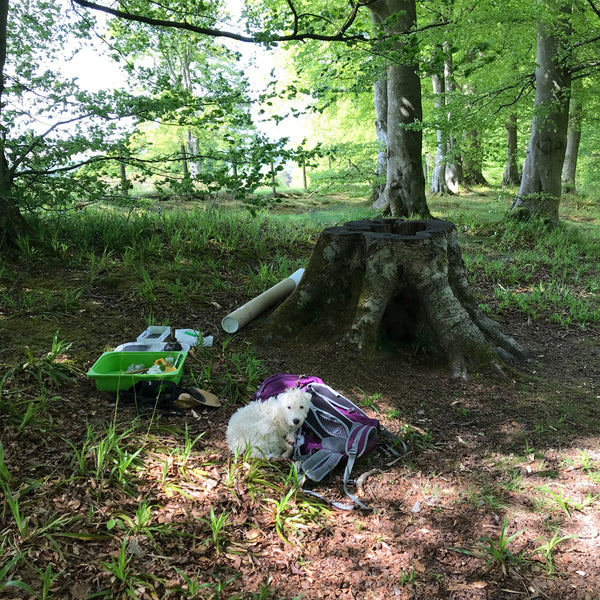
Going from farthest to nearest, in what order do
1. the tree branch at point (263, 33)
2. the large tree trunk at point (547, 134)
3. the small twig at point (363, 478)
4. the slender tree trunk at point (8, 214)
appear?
the large tree trunk at point (547, 134), the slender tree trunk at point (8, 214), the tree branch at point (263, 33), the small twig at point (363, 478)

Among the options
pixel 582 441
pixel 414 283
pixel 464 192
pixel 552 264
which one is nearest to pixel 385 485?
pixel 582 441

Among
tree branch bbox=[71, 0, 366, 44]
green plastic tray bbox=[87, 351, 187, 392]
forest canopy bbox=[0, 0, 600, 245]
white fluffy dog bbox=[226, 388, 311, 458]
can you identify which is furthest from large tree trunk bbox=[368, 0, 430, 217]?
white fluffy dog bbox=[226, 388, 311, 458]

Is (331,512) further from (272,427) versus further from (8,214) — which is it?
(8,214)

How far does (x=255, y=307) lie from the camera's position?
4.29 metres

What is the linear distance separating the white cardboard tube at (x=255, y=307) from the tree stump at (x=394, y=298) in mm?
220

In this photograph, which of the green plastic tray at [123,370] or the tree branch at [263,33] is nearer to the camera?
the green plastic tray at [123,370]

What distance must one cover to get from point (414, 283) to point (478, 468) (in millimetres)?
1732

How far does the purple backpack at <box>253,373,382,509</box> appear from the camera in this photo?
8.28 ft

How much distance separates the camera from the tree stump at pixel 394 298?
3.72 meters

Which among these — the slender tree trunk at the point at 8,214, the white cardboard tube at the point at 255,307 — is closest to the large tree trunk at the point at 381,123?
the white cardboard tube at the point at 255,307

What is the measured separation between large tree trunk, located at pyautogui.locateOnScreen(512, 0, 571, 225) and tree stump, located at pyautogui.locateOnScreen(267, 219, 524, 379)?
18.9 feet

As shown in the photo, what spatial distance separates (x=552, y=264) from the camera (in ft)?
23.2

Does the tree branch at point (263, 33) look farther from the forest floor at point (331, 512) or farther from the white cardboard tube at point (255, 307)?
the forest floor at point (331, 512)

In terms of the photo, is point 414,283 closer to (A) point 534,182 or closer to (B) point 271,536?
(B) point 271,536
